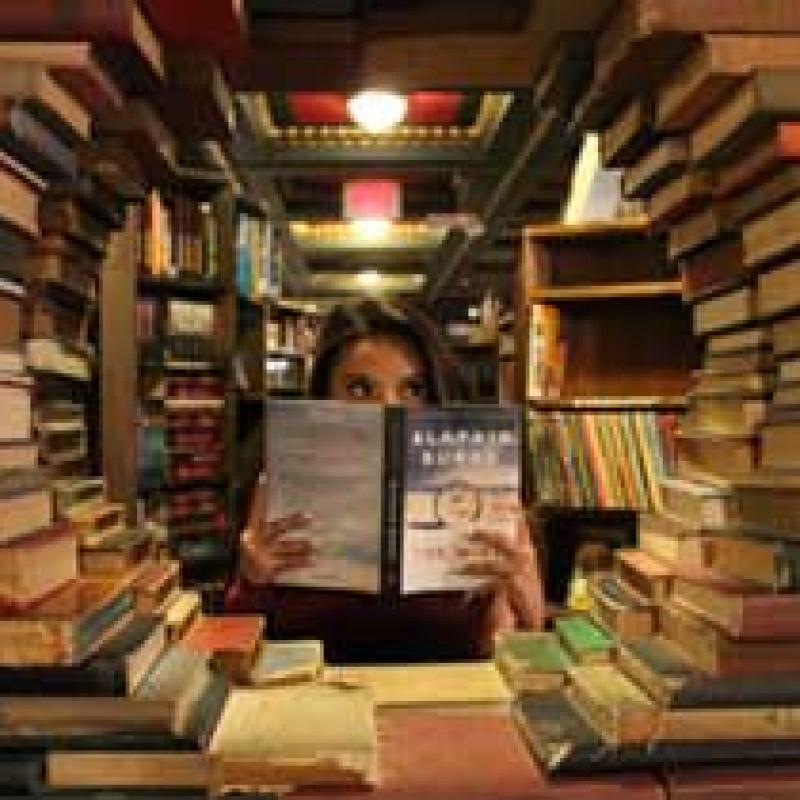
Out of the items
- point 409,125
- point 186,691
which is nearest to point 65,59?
point 186,691

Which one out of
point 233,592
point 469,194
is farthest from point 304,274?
point 233,592

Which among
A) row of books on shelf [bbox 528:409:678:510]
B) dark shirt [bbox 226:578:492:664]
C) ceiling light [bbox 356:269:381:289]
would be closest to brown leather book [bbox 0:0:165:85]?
dark shirt [bbox 226:578:492:664]

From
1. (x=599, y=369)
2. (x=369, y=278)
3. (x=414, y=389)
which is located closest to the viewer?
(x=414, y=389)

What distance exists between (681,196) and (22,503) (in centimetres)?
66

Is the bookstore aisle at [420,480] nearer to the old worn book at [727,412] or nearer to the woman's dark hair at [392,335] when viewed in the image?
the old worn book at [727,412]

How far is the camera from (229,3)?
969 mm

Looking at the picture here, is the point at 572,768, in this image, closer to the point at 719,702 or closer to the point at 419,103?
the point at 719,702

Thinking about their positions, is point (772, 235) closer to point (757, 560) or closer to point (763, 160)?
point (763, 160)

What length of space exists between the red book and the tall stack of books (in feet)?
0.07

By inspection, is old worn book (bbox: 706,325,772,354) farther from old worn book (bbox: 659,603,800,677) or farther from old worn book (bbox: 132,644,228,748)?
old worn book (bbox: 132,644,228,748)

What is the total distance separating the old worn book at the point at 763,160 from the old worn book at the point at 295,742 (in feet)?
1.85

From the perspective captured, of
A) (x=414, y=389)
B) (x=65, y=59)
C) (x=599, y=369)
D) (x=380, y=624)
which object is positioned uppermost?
(x=65, y=59)

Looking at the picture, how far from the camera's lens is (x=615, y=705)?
0.91 meters

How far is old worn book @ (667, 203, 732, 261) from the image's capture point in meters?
1.11
